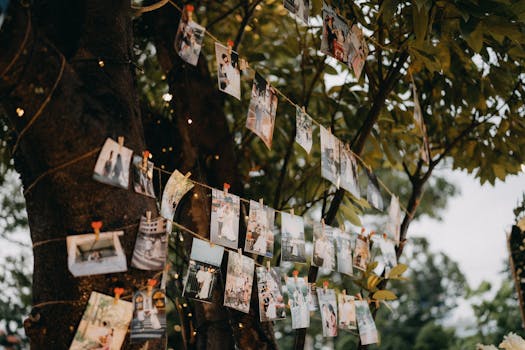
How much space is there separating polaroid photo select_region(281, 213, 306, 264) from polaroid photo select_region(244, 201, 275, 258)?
7cm

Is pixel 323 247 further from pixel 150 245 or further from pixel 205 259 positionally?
pixel 150 245

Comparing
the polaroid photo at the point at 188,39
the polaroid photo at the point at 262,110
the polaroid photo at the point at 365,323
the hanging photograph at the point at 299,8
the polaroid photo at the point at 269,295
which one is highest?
the hanging photograph at the point at 299,8

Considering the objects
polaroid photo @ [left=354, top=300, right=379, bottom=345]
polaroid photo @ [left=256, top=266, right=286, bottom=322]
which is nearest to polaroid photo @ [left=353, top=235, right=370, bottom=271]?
polaroid photo @ [left=354, top=300, right=379, bottom=345]

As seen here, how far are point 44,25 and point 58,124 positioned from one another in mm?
311

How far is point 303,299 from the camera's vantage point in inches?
84.9

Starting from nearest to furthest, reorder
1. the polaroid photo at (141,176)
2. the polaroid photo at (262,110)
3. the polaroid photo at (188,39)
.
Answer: the polaroid photo at (141,176), the polaroid photo at (188,39), the polaroid photo at (262,110)

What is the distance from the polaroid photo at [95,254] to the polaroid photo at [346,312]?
4.14ft

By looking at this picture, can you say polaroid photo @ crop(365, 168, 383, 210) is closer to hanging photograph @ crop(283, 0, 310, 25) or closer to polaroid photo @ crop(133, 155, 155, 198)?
hanging photograph @ crop(283, 0, 310, 25)

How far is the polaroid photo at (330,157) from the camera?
2188mm

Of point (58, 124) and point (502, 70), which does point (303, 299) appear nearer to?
point (58, 124)

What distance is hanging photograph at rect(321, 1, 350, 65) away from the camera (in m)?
2.08

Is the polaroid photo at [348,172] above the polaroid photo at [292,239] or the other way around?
above

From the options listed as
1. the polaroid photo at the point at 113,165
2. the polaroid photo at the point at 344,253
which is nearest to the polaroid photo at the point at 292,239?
the polaroid photo at the point at 344,253

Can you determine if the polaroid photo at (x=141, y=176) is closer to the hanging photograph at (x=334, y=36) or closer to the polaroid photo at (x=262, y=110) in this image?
the polaroid photo at (x=262, y=110)
